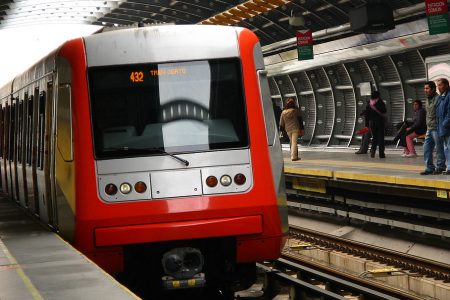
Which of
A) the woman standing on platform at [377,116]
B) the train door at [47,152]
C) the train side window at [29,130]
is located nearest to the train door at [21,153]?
the train side window at [29,130]

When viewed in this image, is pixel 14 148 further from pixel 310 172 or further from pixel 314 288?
pixel 314 288

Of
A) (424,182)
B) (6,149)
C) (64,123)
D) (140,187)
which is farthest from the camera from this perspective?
(6,149)

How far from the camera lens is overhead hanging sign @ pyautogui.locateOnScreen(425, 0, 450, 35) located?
18.3 metres

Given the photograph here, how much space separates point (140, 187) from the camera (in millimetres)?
9117

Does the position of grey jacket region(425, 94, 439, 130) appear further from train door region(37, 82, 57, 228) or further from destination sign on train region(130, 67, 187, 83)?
train door region(37, 82, 57, 228)

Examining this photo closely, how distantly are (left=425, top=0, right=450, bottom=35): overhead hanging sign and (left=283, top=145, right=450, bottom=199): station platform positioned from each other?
2.80 m

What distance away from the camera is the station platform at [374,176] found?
13666 millimetres

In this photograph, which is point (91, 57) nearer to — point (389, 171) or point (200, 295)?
point (200, 295)

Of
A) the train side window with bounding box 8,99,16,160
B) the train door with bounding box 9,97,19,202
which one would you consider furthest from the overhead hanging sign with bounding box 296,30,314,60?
the train side window with bounding box 8,99,16,160

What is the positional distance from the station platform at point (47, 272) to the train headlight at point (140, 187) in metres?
0.86

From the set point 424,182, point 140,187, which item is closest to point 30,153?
point 140,187

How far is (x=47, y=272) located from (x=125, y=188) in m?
1.42

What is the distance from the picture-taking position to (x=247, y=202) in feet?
30.2

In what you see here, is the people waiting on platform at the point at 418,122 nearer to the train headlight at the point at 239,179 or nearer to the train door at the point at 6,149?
the train door at the point at 6,149
